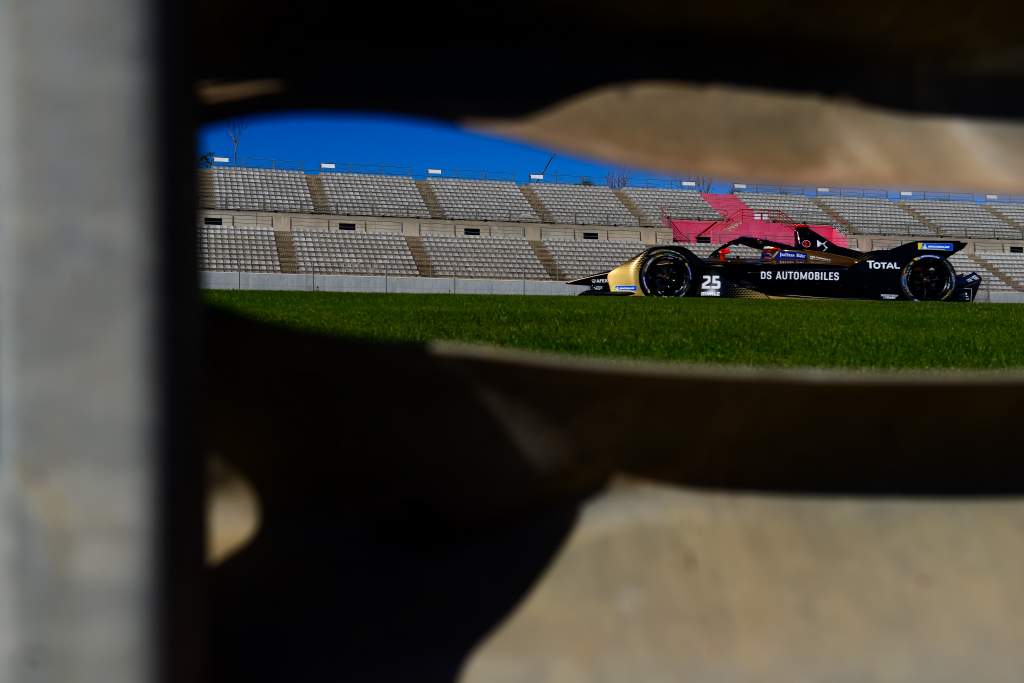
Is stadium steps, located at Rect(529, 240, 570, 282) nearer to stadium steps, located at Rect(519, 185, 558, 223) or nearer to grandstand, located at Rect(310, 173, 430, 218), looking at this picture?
stadium steps, located at Rect(519, 185, 558, 223)

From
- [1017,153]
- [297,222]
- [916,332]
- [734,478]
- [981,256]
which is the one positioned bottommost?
[297,222]

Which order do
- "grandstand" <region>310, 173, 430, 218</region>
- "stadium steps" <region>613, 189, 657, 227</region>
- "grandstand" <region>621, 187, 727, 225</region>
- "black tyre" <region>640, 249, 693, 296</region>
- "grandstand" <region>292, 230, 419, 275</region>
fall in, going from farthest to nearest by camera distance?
"grandstand" <region>621, 187, 727, 225</region> < "stadium steps" <region>613, 189, 657, 227</region> < "grandstand" <region>310, 173, 430, 218</region> < "grandstand" <region>292, 230, 419, 275</region> < "black tyre" <region>640, 249, 693, 296</region>

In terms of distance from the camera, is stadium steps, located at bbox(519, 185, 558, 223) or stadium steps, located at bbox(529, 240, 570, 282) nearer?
stadium steps, located at bbox(529, 240, 570, 282)

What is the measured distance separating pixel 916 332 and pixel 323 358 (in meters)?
5.22

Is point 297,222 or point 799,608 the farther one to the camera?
point 297,222

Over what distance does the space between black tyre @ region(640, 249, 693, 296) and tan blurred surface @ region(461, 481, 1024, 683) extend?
1288 centimetres

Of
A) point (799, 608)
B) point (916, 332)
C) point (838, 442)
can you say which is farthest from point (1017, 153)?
point (916, 332)

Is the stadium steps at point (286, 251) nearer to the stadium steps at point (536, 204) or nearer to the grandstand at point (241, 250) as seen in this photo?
the grandstand at point (241, 250)

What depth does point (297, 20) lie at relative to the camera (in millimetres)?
A: 667

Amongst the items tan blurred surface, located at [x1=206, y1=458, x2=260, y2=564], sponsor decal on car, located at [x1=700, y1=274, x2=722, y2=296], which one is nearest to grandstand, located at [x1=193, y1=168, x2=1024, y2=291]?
sponsor decal on car, located at [x1=700, y1=274, x2=722, y2=296]

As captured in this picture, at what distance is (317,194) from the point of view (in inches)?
846

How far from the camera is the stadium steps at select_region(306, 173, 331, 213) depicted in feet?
68.2

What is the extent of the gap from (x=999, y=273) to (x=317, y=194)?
59.3 ft

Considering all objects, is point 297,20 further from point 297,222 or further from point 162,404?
point 297,222
